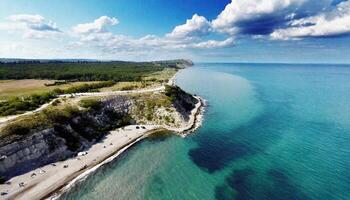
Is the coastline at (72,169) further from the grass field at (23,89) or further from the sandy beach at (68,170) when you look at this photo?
the grass field at (23,89)

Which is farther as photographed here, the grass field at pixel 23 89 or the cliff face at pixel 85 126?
the grass field at pixel 23 89

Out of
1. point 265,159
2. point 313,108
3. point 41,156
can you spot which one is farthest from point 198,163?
point 313,108

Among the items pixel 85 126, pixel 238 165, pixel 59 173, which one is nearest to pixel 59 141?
pixel 59 173

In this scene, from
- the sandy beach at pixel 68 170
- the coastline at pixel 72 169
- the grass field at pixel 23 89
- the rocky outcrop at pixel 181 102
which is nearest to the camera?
the sandy beach at pixel 68 170

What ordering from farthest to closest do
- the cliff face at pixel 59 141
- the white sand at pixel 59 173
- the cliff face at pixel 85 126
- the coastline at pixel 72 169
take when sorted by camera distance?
1. the cliff face at pixel 85 126
2. the cliff face at pixel 59 141
3. the coastline at pixel 72 169
4. the white sand at pixel 59 173

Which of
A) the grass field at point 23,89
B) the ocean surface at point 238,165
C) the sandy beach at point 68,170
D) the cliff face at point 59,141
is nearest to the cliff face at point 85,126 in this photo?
the cliff face at point 59,141

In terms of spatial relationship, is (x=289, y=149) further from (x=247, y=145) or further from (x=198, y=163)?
(x=198, y=163)

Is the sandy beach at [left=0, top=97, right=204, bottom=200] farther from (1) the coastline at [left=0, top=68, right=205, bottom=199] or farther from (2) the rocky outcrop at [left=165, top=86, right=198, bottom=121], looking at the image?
(2) the rocky outcrop at [left=165, top=86, right=198, bottom=121]

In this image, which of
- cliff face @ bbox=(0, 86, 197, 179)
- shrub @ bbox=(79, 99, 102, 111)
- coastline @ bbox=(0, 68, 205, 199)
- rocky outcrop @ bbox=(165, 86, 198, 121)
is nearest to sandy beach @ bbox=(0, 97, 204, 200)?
coastline @ bbox=(0, 68, 205, 199)
